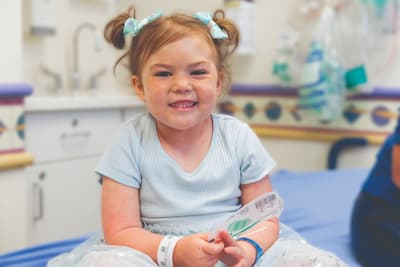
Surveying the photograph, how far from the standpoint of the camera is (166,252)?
0.84 m

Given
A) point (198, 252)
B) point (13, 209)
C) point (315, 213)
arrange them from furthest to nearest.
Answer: point (13, 209) → point (315, 213) → point (198, 252)

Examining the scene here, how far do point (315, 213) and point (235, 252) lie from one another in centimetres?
77

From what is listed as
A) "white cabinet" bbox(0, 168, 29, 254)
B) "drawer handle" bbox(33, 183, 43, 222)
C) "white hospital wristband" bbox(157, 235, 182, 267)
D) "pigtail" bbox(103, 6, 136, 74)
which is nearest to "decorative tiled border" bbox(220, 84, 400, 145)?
"drawer handle" bbox(33, 183, 43, 222)

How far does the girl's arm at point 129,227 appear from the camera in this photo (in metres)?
0.82

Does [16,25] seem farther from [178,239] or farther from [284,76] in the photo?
[284,76]

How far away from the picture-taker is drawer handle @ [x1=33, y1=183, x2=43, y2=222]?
1.86 meters

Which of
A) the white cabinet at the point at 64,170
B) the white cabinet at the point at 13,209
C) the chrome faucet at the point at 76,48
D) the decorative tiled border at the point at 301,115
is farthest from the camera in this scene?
the chrome faucet at the point at 76,48

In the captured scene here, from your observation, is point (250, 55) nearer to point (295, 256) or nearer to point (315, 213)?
point (315, 213)

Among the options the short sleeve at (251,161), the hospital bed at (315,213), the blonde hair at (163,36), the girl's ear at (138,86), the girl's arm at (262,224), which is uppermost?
the blonde hair at (163,36)

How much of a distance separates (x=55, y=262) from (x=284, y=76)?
164cm

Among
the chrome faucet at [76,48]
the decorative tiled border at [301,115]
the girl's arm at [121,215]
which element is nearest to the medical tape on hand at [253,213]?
the girl's arm at [121,215]

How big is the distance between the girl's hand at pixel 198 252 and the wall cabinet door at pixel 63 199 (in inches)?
44.8

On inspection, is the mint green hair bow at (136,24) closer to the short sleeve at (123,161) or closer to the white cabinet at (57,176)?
the short sleeve at (123,161)

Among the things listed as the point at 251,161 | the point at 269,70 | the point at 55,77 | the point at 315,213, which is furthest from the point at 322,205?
the point at 55,77
